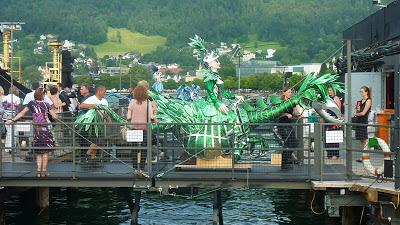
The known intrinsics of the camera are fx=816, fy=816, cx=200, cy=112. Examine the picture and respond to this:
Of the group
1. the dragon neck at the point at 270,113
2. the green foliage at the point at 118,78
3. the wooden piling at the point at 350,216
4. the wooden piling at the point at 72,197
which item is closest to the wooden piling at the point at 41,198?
the wooden piling at the point at 72,197

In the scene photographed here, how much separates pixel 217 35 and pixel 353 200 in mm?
161391

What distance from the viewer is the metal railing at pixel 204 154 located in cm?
1484

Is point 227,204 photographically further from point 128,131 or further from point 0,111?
point 128,131

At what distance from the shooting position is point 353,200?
47.2 ft

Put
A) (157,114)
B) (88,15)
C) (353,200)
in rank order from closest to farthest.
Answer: (353,200) < (157,114) < (88,15)

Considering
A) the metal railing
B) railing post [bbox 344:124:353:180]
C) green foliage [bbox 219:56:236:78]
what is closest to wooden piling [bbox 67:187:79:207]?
green foliage [bbox 219:56:236:78]

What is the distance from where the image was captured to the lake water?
20203 mm

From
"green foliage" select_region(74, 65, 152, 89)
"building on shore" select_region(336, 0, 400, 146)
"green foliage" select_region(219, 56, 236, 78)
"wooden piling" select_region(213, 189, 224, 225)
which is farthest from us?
"green foliage" select_region(74, 65, 152, 89)

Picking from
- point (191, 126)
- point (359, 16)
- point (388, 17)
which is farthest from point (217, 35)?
point (191, 126)

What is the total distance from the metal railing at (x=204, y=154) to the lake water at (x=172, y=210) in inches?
107

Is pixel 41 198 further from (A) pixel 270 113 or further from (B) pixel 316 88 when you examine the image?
(B) pixel 316 88

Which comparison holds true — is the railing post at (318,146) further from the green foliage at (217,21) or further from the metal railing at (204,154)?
the green foliage at (217,21)

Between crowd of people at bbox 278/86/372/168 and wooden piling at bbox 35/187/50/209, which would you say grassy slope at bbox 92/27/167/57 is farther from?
crowd of people at bbox 278/86/372/168

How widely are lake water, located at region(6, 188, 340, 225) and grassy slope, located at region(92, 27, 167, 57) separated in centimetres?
13750
